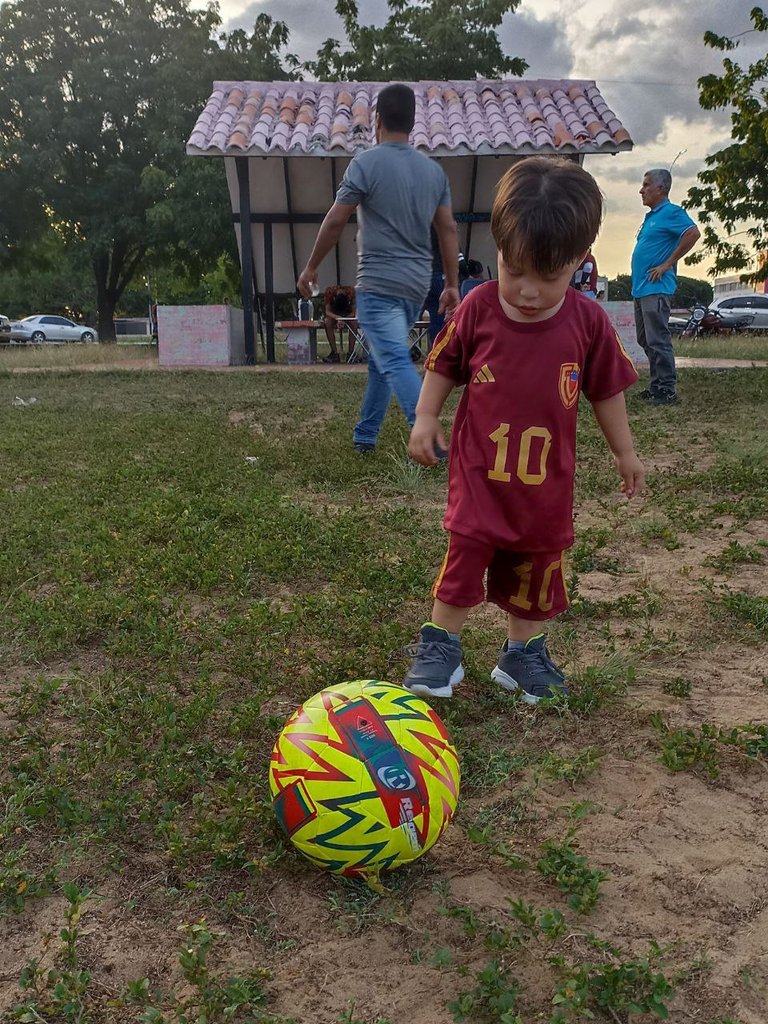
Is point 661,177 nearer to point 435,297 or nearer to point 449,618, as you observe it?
point 435,297

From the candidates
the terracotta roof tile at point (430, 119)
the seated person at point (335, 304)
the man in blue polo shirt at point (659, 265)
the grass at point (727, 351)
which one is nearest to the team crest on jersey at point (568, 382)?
the man in blue polo shirt at point (659, 265)

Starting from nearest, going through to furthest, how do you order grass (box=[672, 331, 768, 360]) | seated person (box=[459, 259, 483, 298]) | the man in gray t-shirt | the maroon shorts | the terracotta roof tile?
1. the maroon shorts
2. the man in gray t-shirt
3. the terracotta roof tile
4. seated person (box=[459, 259, 483, 298])
5. grass (box=[672, 331, 768, 360])

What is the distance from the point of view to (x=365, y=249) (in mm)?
5797

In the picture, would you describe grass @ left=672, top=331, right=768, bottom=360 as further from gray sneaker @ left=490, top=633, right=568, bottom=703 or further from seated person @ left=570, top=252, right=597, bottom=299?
gray sneaker @ left=490, top=633, right=568, bottom=703

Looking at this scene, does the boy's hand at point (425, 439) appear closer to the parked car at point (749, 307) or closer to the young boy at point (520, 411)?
the young boy at point (520, 411)

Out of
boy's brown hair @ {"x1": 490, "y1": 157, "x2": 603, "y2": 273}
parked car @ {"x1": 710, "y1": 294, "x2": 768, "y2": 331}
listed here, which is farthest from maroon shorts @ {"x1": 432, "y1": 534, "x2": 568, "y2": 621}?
parked car @ {"x1": 710, "y1": 294, "x2": 768, "y2": 331}

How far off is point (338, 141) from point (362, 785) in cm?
1315

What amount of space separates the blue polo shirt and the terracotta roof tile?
529 centimetres

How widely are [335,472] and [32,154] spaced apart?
27164 millimetres

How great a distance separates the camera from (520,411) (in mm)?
2605

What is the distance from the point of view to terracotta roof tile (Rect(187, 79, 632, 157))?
43.6 ft

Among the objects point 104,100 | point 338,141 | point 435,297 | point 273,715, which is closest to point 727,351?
point 338,141

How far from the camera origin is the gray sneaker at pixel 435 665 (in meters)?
2.85

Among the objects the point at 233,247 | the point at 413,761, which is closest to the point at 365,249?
the point at 413,761
